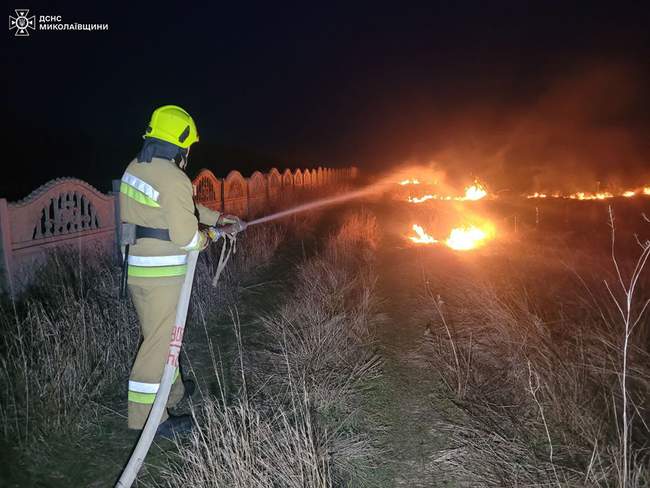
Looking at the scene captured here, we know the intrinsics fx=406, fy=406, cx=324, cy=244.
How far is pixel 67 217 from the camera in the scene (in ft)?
19.0

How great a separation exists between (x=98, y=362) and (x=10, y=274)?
2522 mm

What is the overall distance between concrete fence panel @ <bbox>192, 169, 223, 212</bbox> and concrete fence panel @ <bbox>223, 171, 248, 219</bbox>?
12.2 inches

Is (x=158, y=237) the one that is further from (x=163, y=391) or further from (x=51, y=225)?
(x=51, y=225)

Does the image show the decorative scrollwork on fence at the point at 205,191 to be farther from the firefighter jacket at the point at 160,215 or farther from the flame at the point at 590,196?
the flame at the point at 590,196

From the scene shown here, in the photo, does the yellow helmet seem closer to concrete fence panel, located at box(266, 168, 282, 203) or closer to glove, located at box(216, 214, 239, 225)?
glove, located at box(216, 214, 239, 225)

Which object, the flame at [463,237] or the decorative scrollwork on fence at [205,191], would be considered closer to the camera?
the decorative scrollwork on fence at [205,191]

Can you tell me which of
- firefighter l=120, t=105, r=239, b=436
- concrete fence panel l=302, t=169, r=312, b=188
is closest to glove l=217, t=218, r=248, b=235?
firefighter l=120, t=105, r=239, b=436

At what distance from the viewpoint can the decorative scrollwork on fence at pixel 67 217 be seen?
18.0ft

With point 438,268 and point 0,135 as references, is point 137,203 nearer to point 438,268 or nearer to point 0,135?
→ point 438,268

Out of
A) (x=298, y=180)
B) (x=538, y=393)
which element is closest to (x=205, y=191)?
(x=538, y=393)

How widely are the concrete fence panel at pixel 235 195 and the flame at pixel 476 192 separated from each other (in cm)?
1041

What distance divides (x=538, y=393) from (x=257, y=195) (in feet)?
36.9

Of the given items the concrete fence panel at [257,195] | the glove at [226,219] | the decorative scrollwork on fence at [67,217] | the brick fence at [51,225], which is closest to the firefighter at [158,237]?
the glove at [226,219]

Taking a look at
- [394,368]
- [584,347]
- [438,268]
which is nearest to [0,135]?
[438,268]
